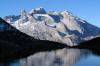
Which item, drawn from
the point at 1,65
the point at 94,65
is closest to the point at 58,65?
the point at 94,65

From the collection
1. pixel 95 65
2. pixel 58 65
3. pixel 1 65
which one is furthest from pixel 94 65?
pixel 1 65

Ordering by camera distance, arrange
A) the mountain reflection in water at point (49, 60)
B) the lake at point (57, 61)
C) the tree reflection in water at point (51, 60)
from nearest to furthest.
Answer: the tree reflection in water at point (51, 60)
the lake at point (57, 61)
the mountain reflection in water at point (49, 60)

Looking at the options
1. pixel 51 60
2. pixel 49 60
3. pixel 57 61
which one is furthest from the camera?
pixel 51 60

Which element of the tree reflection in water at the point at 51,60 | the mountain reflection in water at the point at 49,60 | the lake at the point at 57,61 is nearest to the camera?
the tree reflection in water at the point at 51,60

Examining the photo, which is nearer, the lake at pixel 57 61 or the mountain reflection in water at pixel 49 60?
the lake at pixel 57 61

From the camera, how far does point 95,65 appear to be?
234 feet

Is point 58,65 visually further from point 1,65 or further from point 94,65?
point 1,65

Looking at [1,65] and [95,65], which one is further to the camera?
[1,65]

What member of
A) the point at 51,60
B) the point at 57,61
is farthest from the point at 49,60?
the point at 57,61

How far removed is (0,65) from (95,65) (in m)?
21.8

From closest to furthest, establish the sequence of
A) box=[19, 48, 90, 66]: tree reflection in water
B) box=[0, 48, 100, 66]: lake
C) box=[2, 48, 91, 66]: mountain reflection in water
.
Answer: box=[19, 48, 90, 66]: tree reflection in water → box=[0, 48, 100, 66]: lake → box=[2, 48, 91, 66]: mountain reflection in water

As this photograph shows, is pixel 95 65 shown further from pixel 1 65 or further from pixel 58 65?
pixel 1 65

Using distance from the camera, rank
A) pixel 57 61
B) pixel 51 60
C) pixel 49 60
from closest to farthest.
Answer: pixel 57 61
pixel 49 60
pixel 51 60

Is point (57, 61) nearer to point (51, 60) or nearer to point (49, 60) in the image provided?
point (49, 60)
